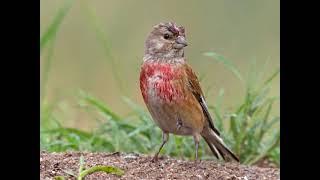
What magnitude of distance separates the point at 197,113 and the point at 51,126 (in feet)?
5.15

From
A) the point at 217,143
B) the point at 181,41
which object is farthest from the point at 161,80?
the point at 217,143

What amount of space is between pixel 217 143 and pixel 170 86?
2.78ft

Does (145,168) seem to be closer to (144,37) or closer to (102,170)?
(102,170)

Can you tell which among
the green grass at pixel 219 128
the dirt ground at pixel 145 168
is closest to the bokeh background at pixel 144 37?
the green grass at pixel 219 128

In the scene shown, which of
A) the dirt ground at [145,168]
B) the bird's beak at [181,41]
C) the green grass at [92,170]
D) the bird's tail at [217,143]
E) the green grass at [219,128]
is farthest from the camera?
the green grass at [219,128]

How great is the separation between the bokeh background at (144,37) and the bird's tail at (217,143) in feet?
8.22

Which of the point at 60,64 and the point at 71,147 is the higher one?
the point at 60,64

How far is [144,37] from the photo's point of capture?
10844 millimetres

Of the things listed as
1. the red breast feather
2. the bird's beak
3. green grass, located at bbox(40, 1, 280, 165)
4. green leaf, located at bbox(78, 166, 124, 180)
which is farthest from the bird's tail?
green leaf, located at bbox(78, 166, 124, 180)

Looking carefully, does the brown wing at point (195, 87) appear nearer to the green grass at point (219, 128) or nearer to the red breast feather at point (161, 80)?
the red breast feather at point (161, 80)

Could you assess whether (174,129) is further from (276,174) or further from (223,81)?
(223,81)

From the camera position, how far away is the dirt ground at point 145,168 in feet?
17.2

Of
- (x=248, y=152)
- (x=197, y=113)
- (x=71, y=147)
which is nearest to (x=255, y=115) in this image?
(x=248, y=152)

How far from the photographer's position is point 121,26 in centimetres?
1119
